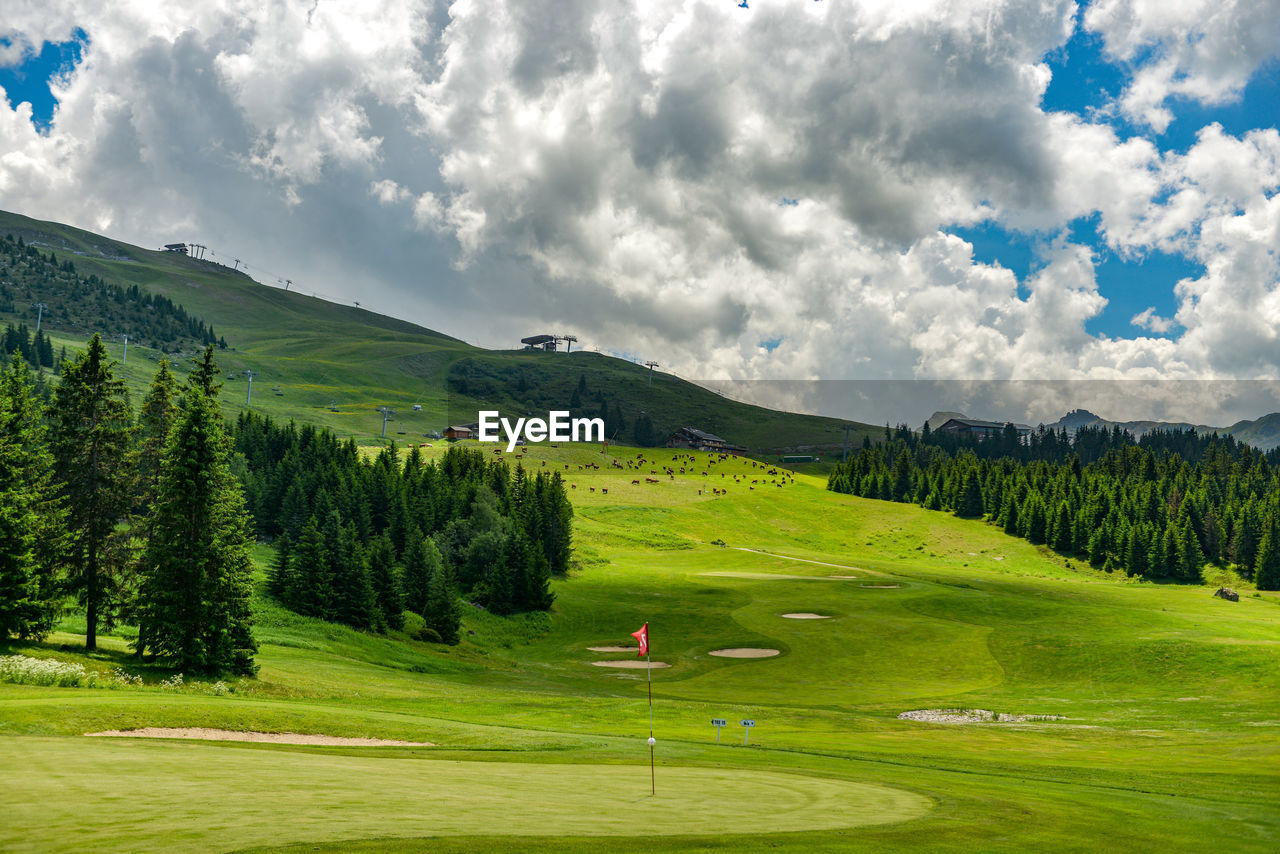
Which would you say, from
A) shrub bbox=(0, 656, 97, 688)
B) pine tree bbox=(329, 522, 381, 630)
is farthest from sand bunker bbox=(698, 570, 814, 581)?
shrub bbox=(0, 656, 97, 688)

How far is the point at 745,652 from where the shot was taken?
238 feet

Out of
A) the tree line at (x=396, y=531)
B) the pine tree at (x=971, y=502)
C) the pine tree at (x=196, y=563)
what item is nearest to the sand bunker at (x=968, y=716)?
the pine tree at (x=196, y=563)

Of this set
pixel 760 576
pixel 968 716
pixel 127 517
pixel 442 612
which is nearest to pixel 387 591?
pixel 442 612

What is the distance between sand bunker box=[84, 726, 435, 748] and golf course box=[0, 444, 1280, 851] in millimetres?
517

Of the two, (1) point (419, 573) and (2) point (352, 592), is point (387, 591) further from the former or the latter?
(1) point (419, 573)

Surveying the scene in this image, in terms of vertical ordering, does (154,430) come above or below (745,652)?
above

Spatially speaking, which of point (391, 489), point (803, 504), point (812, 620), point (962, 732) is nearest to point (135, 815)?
point (962, 732)

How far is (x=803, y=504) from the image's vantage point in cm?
19112

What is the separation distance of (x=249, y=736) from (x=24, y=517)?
20.9 m

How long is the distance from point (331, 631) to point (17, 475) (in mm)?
26953

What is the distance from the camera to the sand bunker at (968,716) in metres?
48.3

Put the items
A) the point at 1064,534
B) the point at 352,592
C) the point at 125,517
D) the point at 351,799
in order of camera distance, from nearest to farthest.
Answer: the point at 351,799 → the point at 125,517 → the point at 352,592 → the point at 1064,534

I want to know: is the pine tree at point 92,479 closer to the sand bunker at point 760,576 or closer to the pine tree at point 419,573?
the pine tree at point 419,573

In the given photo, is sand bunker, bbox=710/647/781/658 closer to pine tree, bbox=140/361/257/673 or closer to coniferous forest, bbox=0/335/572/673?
coniferous forest, bbox=0/335/572/673
